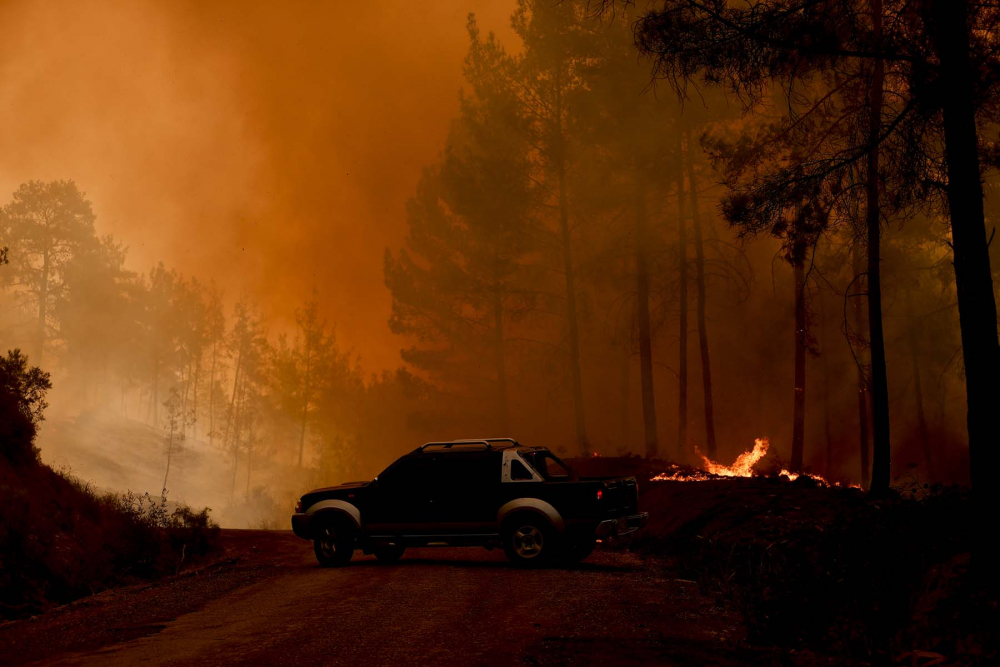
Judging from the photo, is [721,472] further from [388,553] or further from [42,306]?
[42,306]

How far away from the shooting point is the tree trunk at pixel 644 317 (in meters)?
31.5

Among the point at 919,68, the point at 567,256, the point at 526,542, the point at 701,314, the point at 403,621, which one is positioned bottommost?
the point at 403,621

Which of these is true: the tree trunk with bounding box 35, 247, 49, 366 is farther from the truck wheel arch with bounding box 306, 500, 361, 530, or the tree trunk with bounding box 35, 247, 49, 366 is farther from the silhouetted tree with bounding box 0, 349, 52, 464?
the truck wheel arch with bounding box 306, 500, 361, 530

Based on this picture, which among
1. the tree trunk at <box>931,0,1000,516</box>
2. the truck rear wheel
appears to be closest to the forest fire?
the truck rear wheel

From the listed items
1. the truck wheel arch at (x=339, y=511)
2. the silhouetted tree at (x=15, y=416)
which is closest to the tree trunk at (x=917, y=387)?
the truck wheel arch at (x=339, y=511)

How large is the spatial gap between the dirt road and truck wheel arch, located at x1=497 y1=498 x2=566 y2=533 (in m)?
0.76

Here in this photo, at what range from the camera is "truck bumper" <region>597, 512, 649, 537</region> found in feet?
45.8

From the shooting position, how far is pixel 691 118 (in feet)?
107

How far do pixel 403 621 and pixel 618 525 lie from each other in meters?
5.33

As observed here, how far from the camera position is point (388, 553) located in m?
16.7

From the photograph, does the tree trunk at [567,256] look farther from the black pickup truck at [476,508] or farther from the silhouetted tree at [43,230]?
the silhouetted tree at [43,230]

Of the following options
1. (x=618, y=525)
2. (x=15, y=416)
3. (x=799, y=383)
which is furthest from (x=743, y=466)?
(x=15, y=416)

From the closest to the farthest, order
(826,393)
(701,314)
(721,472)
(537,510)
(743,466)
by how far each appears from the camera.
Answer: (537,510)
(743,466)
(721,472)
(701,314)
(826,393)

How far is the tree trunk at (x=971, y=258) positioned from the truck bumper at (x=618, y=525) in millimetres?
6155
